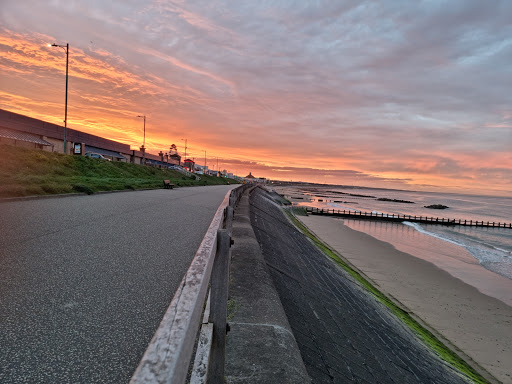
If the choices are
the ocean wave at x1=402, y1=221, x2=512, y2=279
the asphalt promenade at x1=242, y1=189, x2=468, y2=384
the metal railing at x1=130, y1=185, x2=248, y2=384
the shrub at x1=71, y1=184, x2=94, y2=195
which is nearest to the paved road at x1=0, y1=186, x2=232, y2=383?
the metal railing at x1=130, y1=185, x2=248, y2=384

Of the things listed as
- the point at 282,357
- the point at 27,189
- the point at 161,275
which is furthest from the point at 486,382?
the point at 27,189

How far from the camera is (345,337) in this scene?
5.96 m

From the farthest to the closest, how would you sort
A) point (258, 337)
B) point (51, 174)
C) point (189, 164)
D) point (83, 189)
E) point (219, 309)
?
point (189, 164)
point (51, 174)
point (83, 189)
point (258, 337)
point (219, 309)

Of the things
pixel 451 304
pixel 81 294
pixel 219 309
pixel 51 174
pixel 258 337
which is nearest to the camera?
pixel 219 309

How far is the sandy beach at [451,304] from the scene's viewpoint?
10156mm

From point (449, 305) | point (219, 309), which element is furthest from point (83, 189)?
point (449, 305)

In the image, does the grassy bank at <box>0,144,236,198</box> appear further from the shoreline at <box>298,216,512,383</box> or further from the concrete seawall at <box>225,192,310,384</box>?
the shoreline at <box>298,216,512,383</box>

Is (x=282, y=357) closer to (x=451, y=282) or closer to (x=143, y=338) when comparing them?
(x=143, y=338)

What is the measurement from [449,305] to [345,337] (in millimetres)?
10766

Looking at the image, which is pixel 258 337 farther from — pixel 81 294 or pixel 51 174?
pixel 51 174

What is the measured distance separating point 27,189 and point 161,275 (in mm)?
12747

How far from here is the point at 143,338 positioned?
3305 millimetres

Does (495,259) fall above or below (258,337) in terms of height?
below

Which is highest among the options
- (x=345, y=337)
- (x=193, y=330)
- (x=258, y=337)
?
(x=193, y=330)
